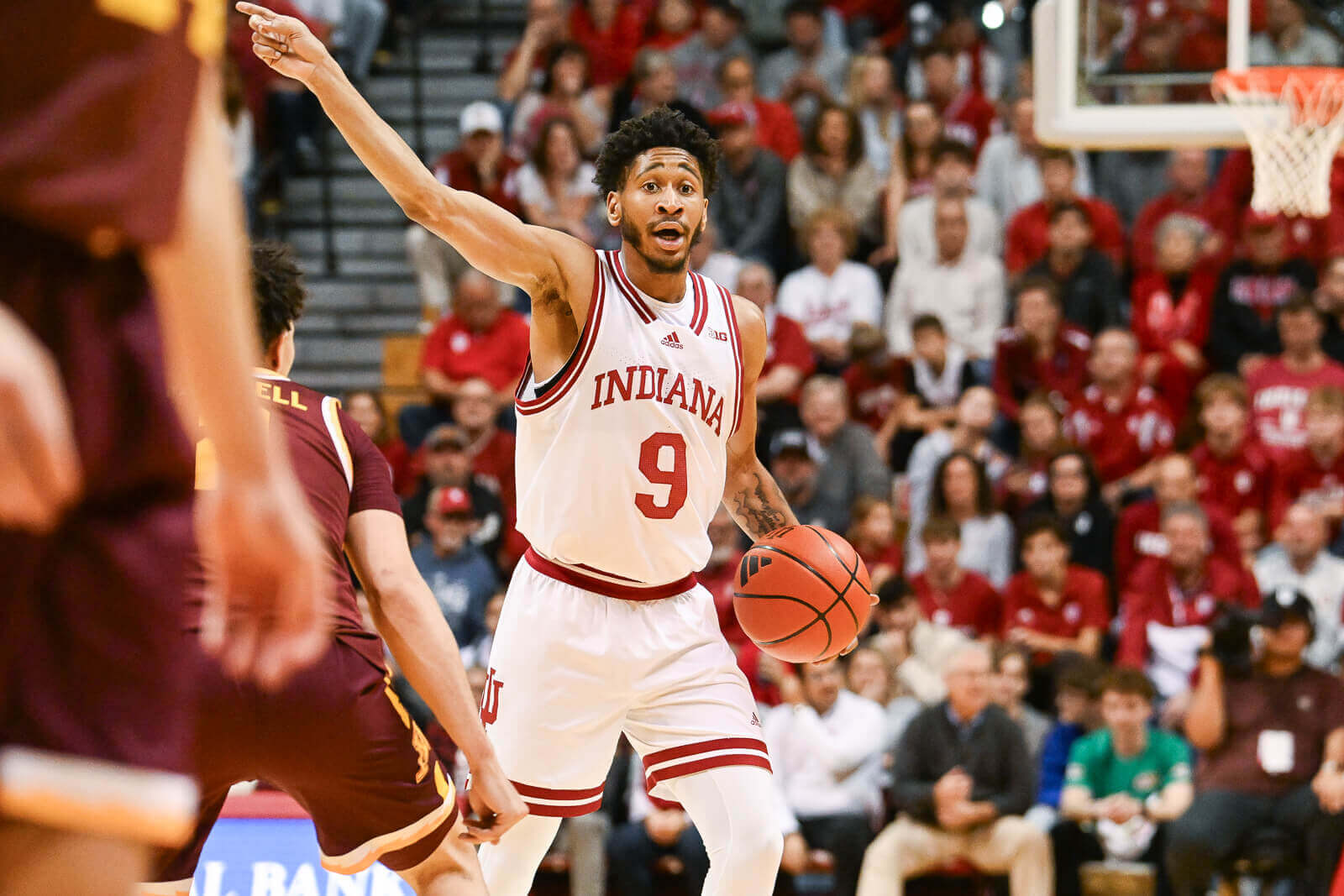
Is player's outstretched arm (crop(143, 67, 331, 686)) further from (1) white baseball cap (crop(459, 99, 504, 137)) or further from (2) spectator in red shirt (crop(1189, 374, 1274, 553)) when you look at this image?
(1) white baseball cap (crop(459, 99, 504, 137))

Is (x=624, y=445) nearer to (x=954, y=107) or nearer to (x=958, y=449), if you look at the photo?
(x=958, y=449)

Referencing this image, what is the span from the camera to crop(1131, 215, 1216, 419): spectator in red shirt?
10180 millimetres

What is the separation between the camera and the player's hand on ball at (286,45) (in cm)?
→ 416

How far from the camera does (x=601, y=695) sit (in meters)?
4.79

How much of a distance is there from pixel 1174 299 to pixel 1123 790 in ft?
12.4

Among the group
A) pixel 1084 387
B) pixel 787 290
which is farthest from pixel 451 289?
pixel 1084 387

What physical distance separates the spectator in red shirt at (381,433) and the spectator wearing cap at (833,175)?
319 cm

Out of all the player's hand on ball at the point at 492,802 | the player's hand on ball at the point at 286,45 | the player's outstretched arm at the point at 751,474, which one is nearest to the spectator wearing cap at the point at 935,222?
the player's outstretched arm at the point at 751,474

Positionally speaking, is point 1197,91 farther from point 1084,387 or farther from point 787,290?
point 787,290

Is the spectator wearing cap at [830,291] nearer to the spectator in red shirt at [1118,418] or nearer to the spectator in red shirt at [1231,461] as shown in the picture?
the spectator in red shirt at [1118,418]

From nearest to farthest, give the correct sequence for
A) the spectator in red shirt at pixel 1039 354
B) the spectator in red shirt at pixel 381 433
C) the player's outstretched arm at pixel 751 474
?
1. the player's outstretched arm at pixel 751 474
2. the spectator in red shirt at pixel 381 433
3. the spectator in red shirt at pixel 1039 354

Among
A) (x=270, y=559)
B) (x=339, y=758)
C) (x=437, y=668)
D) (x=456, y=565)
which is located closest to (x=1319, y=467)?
(x=456, y=565)

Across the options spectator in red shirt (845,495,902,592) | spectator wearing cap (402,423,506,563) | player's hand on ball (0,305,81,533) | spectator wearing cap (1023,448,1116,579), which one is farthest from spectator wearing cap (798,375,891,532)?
player's hand on ball (0,305,81,533)

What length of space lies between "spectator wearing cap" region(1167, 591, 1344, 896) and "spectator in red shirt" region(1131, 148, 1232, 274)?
341cm
